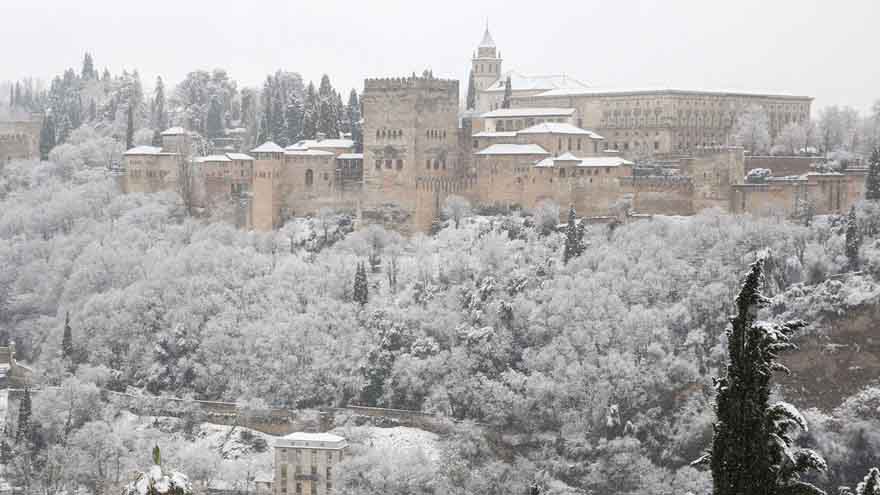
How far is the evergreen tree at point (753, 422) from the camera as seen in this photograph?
10312 mm

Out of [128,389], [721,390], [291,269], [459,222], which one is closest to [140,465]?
[128,389]

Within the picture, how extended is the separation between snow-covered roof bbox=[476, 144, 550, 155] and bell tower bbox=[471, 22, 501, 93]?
2074 cm

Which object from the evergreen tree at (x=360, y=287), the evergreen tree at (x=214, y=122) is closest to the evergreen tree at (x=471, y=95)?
the evergreen tree at (x=214, y=122)

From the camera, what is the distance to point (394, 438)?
155 ft

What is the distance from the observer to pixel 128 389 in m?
52.4

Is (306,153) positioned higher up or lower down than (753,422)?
higher up

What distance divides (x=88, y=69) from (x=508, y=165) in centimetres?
5371

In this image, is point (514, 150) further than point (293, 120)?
No

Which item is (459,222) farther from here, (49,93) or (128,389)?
(49,93)

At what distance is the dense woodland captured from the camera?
1775 inches

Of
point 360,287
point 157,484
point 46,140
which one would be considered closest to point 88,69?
point 46,140

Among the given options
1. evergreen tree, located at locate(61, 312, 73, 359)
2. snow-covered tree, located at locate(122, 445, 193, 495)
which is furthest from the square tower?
snow-covered tree, located at locate(122, 445, 193, 495)

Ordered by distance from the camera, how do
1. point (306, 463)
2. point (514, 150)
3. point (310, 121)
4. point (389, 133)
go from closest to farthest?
point (306, 463) → point (514, 150) → point (389, 133) → point (310, 121)

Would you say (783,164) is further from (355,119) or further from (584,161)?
(355,119)
